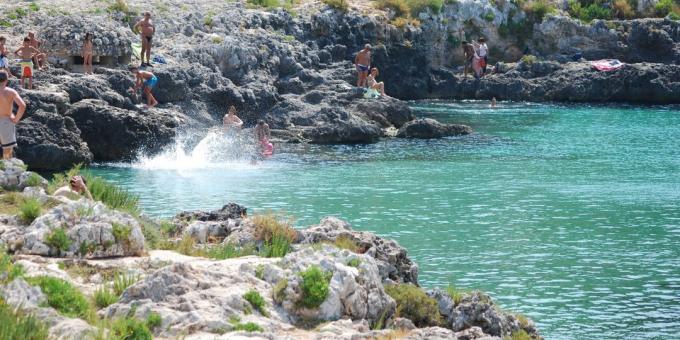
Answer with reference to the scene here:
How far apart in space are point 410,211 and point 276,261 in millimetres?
15309

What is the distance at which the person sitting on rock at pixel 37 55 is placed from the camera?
39.3 metres

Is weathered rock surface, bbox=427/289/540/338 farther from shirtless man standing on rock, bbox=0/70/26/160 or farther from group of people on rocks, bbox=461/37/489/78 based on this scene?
group of people on rocks, bbox=461/37/489/78

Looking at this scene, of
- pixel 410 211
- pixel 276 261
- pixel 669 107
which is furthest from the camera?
pixel 669 107

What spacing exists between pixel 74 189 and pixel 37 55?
22.5 m

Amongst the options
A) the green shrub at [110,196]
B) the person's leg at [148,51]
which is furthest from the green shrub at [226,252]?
the person's leg at [148,51]

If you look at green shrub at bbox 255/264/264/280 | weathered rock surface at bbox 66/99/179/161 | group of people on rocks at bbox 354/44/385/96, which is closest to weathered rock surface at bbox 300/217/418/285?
green shrub at bbox 255/264/264/280

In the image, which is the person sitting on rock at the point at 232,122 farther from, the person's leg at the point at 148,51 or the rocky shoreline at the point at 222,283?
the rocky shoreline at the point at 222,283

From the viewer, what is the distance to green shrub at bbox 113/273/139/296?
44.0 feet

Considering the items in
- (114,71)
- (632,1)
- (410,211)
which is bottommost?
(410,211)

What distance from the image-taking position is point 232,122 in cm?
4219

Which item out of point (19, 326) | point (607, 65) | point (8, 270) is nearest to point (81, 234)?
point (8, 270)

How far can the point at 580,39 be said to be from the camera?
65812 mm

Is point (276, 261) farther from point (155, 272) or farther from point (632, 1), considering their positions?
point (632, 1)

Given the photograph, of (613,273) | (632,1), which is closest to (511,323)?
(613,273)
